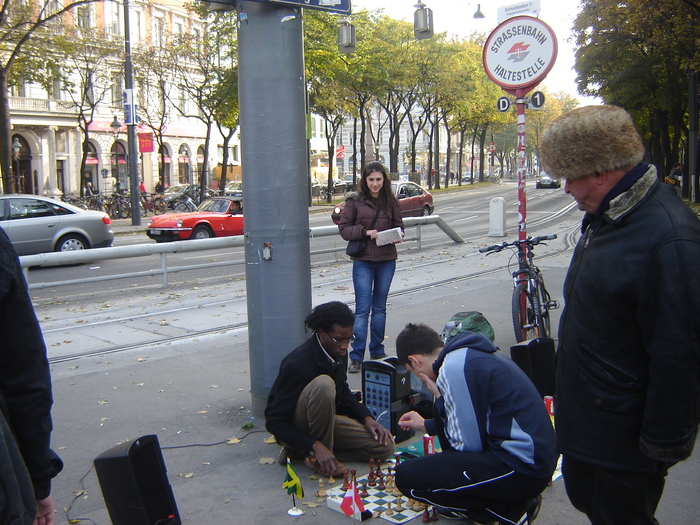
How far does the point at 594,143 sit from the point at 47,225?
15.3m

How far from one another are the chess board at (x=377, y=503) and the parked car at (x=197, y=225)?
50.2 feet

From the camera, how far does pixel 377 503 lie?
3.77 metres

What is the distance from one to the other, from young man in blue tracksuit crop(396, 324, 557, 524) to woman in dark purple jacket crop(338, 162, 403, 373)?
3.25 metres

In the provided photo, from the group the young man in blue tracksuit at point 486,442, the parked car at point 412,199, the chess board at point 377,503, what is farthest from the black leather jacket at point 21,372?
the parked car at point 412,199

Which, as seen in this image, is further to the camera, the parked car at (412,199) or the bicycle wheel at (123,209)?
the bicycle wheel at (123,209)

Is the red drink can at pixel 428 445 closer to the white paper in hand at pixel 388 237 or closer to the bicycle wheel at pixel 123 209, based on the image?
the white paper in hand at pixel 388 237

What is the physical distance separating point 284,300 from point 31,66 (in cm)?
2494

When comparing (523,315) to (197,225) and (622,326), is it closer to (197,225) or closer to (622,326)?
(622,326)

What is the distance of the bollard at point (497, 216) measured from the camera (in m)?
18.0

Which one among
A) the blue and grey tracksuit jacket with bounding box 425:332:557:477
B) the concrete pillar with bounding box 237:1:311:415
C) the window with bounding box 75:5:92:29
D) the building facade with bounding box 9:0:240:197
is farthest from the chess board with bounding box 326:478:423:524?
the building facade with bounding box 9:0:240:197

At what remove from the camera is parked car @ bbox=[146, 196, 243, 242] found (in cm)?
1858

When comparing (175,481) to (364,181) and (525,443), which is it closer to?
(525,443)

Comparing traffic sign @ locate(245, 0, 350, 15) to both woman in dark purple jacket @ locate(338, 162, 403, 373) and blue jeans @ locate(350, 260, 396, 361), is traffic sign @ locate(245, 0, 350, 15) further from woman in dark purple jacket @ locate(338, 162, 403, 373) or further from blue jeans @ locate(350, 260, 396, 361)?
blue jeans @ locate(350, 260, 396, 361)

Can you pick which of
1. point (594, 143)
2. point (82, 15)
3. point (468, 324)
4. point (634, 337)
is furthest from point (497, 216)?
point (82, 15)
